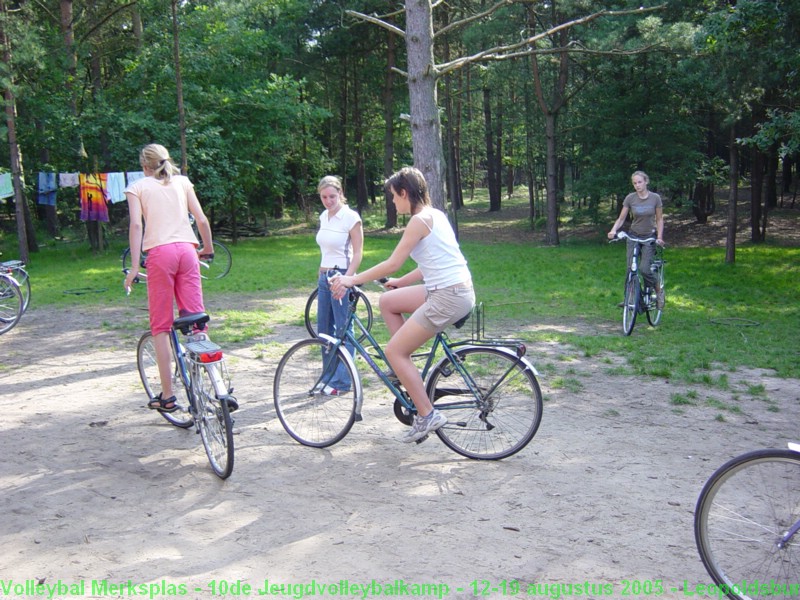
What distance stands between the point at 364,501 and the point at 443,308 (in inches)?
46.9

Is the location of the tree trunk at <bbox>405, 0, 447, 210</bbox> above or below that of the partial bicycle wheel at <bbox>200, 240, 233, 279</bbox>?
above

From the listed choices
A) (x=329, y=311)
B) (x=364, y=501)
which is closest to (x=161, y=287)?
(x=329, y=311)

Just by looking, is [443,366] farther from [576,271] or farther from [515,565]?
[576,271]

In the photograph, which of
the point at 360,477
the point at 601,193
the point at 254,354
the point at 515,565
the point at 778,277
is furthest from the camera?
the point at 601,193

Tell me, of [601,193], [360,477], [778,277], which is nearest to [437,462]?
[360,477]

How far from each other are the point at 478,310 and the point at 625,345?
3.87m

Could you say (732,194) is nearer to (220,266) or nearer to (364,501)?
(220,266)

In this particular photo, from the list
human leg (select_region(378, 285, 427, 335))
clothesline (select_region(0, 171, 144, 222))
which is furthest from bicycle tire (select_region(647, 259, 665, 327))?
clothesline (select_region(0, 171, 144, 222))

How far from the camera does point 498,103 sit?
3719 centimetres

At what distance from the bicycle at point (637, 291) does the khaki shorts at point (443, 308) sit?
16.0ft

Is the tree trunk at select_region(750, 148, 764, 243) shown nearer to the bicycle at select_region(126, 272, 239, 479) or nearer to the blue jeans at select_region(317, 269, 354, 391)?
the blue jeans at select_region(317, 269, 354, 391)

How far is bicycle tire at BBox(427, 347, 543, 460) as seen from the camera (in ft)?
14.8

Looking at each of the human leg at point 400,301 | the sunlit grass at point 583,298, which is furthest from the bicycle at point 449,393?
the sunlit grass at point 583,298

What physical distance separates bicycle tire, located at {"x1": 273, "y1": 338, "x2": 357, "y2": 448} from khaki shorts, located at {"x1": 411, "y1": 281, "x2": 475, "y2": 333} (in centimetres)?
70
